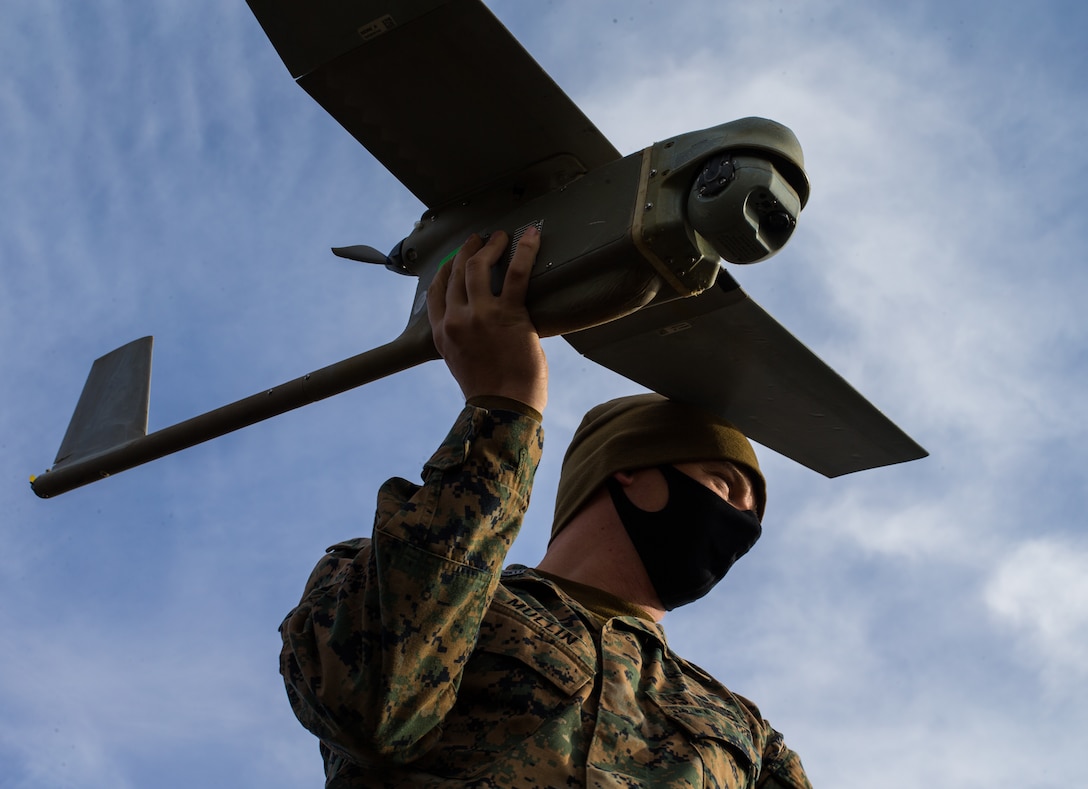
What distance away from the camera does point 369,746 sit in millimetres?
2709

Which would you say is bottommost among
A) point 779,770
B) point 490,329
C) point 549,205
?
point 779,770

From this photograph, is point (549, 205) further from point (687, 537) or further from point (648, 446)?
point (687, 537)

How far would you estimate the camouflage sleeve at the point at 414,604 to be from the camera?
2.65 metres

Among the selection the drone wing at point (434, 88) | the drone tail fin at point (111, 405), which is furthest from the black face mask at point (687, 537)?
the drone tail fin at point (111, 405)

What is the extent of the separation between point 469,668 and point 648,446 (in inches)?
60.4

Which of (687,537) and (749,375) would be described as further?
(749,375)

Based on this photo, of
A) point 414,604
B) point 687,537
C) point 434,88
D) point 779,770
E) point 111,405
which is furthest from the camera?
point 111,405

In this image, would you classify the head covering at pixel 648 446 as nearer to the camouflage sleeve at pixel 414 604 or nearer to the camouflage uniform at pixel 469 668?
the camouflage uniform at pixel 469 668

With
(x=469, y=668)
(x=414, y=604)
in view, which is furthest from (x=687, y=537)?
(x=414, y=604)

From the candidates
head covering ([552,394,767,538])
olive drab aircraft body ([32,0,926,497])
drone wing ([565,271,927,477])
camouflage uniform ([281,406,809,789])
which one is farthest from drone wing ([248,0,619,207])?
head covering ([552,394,767,538])

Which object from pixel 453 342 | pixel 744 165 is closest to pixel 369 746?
pixel 453 342

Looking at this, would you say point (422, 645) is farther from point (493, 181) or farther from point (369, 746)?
point (493, 181)

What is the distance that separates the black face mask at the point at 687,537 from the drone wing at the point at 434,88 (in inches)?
55.0

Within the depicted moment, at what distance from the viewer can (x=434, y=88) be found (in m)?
3.45
